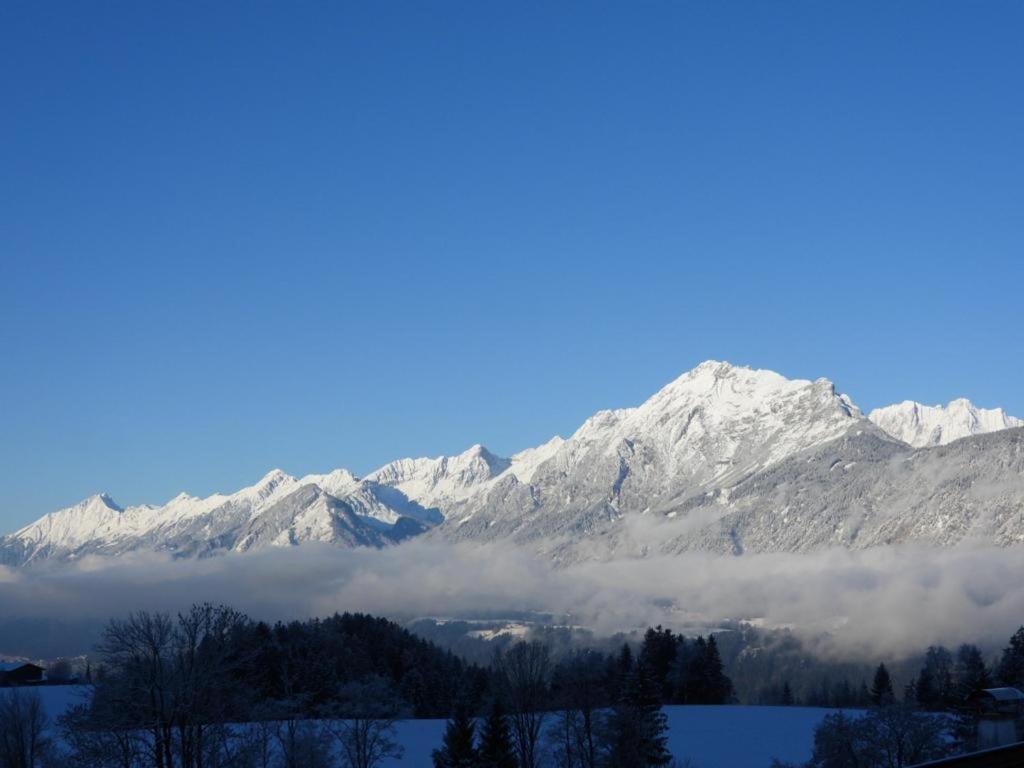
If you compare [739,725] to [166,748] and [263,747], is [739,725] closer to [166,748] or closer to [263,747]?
[263,747]

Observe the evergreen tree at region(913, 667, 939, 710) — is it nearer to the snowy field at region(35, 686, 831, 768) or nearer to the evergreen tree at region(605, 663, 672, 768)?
the snowy field at region(35, 686, 831, 768)

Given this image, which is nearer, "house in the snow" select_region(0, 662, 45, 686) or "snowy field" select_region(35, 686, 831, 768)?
"snowy field" select_region(35, 686, 831, 768)

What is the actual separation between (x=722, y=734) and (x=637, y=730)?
868 inches

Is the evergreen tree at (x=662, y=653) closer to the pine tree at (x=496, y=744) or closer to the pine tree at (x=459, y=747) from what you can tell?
the pine tree at (x=496, y=744)

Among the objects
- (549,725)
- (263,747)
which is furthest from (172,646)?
(549,725)

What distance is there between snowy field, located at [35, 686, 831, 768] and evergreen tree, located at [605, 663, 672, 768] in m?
3.75

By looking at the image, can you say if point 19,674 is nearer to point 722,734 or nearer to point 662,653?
point 662,653

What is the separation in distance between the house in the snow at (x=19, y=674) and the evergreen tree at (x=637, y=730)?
7907cm

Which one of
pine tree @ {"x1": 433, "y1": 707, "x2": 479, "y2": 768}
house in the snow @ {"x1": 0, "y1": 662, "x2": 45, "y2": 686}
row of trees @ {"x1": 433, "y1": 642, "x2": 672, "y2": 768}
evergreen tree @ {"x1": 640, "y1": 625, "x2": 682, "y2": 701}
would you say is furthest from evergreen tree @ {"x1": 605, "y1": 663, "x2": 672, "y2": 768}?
house in the snow @ {"x1": 0, "y1": 662, "x2": 45, "y2": 686}

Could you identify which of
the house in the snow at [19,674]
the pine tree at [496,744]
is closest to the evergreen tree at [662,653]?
the pine tree at [496,744]

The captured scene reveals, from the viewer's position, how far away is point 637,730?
286 feet

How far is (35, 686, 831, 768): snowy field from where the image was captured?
96.7 metres

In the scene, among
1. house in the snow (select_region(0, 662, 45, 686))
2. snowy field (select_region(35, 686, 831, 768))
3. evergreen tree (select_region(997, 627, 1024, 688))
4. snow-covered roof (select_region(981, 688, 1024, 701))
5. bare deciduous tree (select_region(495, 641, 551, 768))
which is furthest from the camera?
house in the snow (select_region(0, 662, 45, 686))

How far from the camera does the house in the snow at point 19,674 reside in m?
133
